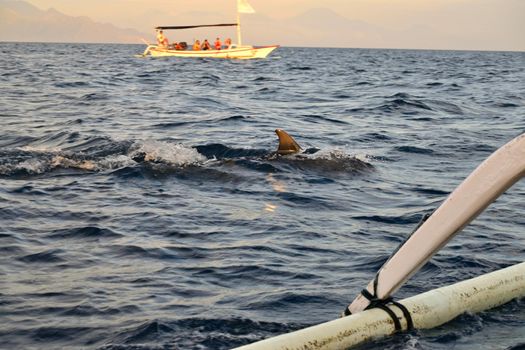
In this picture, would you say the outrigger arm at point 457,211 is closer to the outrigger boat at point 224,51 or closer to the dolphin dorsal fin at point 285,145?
the dolphin dorsal fin at point 285,145

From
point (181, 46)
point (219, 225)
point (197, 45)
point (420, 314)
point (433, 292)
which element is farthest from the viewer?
point (181, 46)

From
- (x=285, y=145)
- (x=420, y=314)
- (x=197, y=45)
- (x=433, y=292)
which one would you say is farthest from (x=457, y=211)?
(x=197, y=45)

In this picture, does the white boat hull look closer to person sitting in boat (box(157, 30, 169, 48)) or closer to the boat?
person sitting in boat (box(157, 30, 169, 48))

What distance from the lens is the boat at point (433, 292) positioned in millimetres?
4684

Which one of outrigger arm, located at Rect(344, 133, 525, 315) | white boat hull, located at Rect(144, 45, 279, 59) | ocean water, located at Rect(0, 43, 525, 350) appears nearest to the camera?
outrigger arm, located at Rect(344, 133, 525, 315)

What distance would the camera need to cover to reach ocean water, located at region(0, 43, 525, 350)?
7246mm

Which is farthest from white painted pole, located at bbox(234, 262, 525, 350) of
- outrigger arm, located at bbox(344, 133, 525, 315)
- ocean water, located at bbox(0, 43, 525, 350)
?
outrigger arm, located at bbox(344, 133, 525, 315)

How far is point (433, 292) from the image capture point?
6605 mm

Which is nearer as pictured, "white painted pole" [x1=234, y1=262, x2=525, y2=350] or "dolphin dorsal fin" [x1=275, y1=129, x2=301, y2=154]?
"white painted pole" [x1=234, y1=262, x2=525, y2=350]

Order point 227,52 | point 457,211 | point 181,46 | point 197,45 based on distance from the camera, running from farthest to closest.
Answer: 1. point 181,46
2. point 227,52
3. point 197,45
4. point 457,211

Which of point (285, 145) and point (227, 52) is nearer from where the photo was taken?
point (285, 145)

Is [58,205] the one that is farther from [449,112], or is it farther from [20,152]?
[449,112]

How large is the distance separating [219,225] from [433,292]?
5138mm

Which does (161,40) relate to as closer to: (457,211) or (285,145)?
(285,145)
